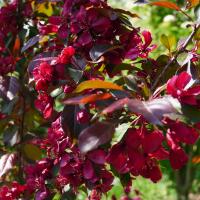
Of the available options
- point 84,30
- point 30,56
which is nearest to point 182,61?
point 84,30

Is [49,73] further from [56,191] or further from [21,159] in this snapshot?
[21,159]

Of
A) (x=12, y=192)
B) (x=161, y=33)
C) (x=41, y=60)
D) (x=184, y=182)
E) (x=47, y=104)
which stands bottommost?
(x=184, y=182)

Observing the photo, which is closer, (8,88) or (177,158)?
(177,158)

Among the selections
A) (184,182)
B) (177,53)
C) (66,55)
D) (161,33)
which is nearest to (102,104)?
(66,55)

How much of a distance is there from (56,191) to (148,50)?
1.58ft

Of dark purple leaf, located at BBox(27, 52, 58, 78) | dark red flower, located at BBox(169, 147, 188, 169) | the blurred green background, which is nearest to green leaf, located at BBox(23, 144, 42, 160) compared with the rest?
dark purple leaf, located at BBox(27, 52, 58, 78)

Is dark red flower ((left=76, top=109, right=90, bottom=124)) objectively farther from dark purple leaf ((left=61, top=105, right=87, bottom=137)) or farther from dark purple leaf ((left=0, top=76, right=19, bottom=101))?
dark purple leaf ((left=0, top=76, right=19, bottom=101))

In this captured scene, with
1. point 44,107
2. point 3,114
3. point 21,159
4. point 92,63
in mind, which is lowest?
point 21,159

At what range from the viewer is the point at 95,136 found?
0.82 m

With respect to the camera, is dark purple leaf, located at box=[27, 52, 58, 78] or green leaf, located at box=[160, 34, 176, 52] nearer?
dark purple leaf, located at box=[27, 52, 58, 78]

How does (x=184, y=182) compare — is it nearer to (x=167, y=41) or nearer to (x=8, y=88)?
(x=8, y=88)

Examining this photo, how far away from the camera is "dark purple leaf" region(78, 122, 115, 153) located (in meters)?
0.80

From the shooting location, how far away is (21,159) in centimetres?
191

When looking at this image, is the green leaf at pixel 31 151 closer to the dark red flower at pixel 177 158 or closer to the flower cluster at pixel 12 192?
the flower cluster at pixel 12 192
